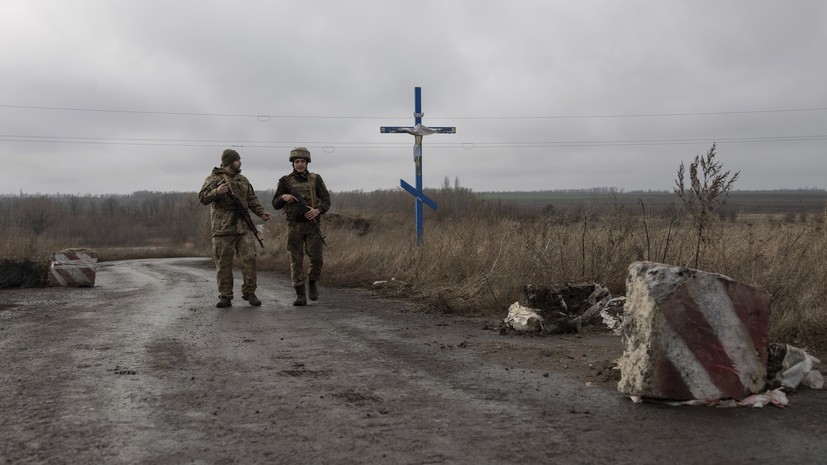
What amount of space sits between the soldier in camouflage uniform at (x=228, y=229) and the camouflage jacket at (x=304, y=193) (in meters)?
0.32

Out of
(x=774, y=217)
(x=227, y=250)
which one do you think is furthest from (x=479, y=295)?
(x=774, y=217)

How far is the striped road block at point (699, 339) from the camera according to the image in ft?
13.1

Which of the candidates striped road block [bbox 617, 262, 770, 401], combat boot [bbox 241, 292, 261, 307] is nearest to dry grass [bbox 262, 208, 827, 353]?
striped road block [bbox 617, 262, 770, 401]

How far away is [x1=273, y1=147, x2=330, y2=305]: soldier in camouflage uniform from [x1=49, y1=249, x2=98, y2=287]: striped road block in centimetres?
559

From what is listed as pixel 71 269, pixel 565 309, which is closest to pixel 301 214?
pixel 565 309

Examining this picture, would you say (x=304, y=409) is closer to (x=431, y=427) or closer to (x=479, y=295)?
(x=431, y=427)

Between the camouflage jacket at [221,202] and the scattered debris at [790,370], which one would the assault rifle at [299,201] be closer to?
the camouflage jacket at [221,202]

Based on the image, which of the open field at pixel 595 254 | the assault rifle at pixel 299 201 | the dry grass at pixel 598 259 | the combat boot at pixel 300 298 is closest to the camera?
the dry grass at pixel 598 259

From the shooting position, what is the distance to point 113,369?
5016mm

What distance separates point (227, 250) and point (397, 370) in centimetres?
485

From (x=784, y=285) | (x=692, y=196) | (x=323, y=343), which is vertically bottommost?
(x=323, y=343)

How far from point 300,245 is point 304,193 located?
2.55 ft

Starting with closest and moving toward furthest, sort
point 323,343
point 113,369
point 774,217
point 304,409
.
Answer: point 304,409 < point 113,369 < point 323,343 < point 774,217

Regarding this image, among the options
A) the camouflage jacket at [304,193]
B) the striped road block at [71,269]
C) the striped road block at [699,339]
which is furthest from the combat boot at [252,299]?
the striped road block at [699,339]
